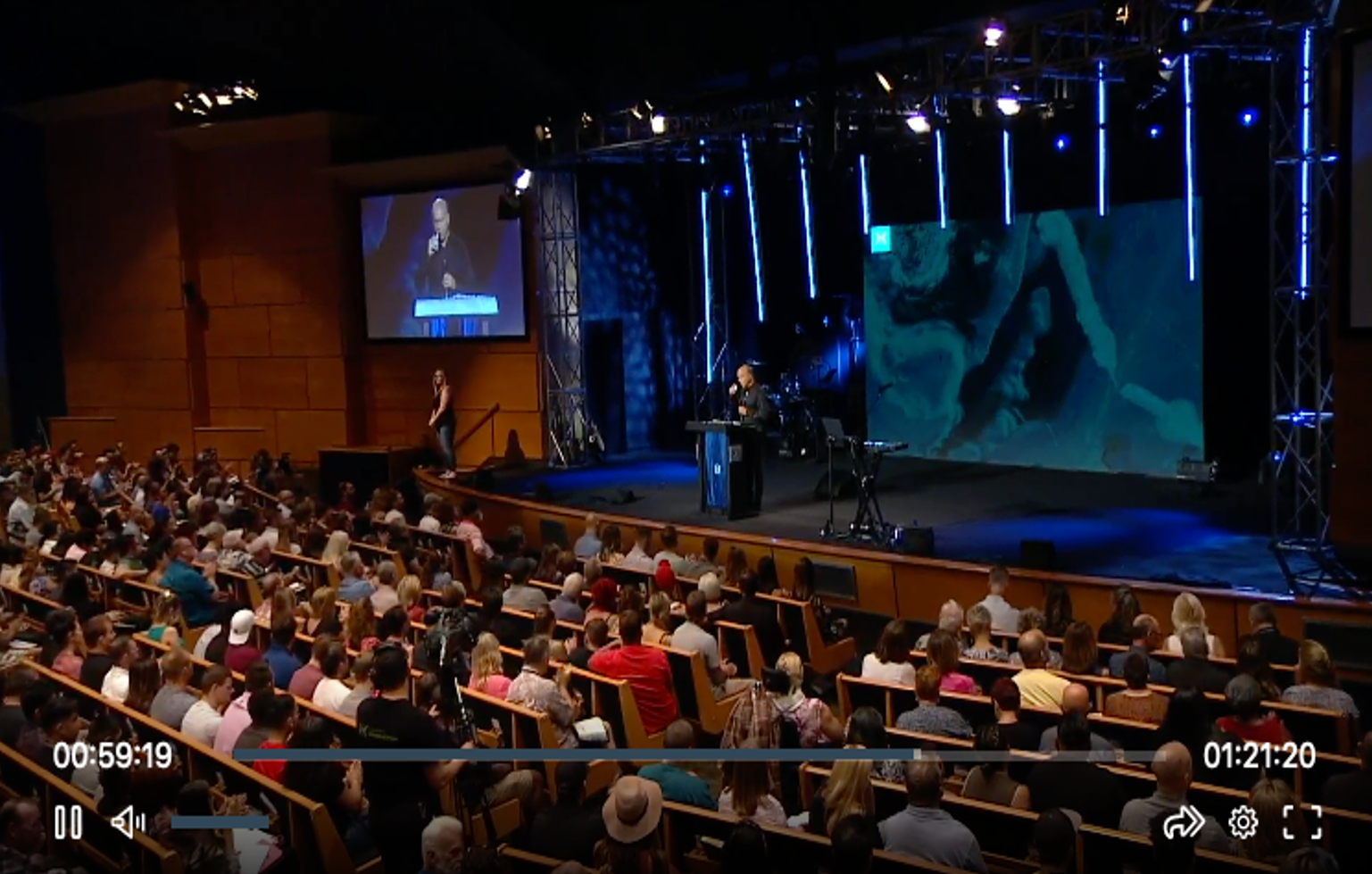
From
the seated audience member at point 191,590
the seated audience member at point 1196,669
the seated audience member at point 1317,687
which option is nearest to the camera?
the seated audience member at point 1317,687

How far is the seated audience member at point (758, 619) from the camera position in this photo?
7.66 m

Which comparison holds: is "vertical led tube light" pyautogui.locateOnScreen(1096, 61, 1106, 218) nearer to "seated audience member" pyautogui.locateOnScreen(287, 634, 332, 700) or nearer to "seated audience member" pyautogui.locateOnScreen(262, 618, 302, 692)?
"seated audience member" pyautogui.locateOnScreen(262, 618, 302, 692)

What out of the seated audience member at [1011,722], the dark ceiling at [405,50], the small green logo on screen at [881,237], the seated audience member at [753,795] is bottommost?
the seated audience member at [753,795]

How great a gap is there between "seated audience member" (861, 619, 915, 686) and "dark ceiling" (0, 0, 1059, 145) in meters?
8.99

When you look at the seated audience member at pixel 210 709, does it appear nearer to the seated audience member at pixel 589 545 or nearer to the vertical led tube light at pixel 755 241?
the seated audience member at pixel 589 545

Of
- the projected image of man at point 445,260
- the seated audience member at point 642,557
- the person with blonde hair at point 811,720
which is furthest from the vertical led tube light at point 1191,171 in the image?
Answer: the projected image of man at point 445,260

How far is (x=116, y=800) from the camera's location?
4.68m

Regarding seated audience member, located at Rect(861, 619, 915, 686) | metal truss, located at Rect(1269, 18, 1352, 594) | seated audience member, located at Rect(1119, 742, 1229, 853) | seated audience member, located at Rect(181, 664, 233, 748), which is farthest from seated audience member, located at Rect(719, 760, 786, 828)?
metal truss, located at Rect(1269, 18, 1352, 594)

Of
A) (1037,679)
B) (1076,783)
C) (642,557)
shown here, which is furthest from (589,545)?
(1076,783)

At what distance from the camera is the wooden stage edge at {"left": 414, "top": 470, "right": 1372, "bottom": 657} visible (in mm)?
7613

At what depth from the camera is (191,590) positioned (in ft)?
28.9

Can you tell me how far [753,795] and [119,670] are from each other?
3.38 metres

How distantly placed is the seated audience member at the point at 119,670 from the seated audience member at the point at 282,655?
642 millimetres

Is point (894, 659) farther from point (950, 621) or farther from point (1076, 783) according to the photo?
point (1076, 783)
